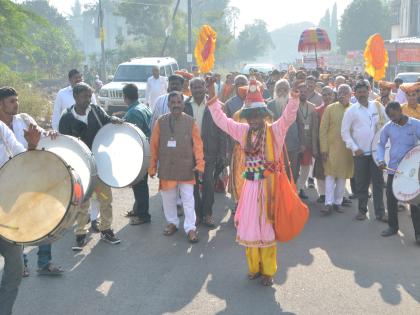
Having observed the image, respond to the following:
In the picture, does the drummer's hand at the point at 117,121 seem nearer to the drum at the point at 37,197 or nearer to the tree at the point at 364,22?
the drum at the point at 37,197

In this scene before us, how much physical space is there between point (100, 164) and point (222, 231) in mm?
1970

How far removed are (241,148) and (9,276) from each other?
2.59 meters

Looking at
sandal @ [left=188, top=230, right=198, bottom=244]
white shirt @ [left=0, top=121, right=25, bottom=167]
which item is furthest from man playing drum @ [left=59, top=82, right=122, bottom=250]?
white shirt @ [left=0, top=121, right=25, bottom=167]

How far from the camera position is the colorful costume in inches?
219

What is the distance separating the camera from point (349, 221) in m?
7.96

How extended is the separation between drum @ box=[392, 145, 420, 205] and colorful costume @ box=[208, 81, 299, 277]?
1.73 m

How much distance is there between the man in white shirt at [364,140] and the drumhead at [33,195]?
4.63 meters

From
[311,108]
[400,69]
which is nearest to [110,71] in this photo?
[400,69]

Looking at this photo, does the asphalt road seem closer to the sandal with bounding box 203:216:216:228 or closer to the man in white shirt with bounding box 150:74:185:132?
the sandal with bounding box 203:216:216:228

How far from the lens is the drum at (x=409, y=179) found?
636 centimetres

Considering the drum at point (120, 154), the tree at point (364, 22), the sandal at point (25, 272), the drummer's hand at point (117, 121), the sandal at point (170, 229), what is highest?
the tree at point (364, 22)

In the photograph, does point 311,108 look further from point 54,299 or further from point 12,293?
point 12,293

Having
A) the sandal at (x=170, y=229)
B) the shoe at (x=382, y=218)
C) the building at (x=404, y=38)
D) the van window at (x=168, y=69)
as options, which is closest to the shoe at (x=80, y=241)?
the sandal at (x=170, y=229)

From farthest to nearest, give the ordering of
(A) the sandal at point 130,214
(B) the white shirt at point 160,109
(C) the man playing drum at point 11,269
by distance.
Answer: (A) the sandal at point 130,214 → (B) the white shirt at point 160,109 → (C) the man playing drum at point 11,269
